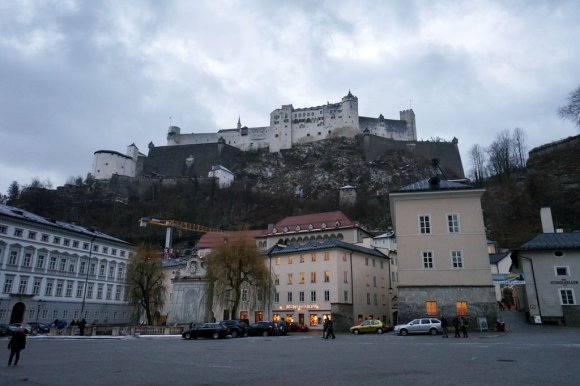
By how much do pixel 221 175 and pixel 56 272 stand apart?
75.8m

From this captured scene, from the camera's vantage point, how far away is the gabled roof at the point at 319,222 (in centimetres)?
7531

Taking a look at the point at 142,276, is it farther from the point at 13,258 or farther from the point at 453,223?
the point at 453,223

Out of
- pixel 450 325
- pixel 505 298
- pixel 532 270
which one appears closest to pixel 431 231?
pixel 450 325

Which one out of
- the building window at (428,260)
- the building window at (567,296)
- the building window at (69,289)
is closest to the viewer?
the building window at (428,260)

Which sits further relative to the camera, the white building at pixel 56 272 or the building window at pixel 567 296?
the white building at pixel 56 272

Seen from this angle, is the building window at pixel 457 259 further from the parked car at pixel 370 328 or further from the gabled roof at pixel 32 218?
the gabled roof at pixel 32 218

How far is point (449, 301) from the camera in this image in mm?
33875

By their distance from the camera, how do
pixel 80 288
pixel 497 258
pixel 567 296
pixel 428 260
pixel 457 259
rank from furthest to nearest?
pixel 497 258 → pixel 80 288 → pixel 567 296 → pixel 428 260 → pixel 457 259

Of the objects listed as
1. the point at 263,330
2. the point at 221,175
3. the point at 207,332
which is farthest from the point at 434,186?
the point at 221,175

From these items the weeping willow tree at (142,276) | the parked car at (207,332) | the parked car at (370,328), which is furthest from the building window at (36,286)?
the parked car at (370,328)

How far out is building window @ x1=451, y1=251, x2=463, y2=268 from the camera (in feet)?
114

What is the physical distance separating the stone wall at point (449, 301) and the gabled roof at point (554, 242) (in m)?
8.56

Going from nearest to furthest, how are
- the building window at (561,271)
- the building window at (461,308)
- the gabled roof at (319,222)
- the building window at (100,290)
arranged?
the building window at (461,308), the building window at (561,271), the building window at (100,290), the gabled roof at (319,222)

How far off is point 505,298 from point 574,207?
24.5m
